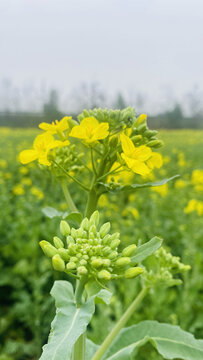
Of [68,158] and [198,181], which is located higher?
[68,158]

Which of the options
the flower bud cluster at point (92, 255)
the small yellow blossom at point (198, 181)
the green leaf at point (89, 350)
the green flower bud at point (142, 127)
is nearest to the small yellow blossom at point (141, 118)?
the green flower bud at point (142, 127)

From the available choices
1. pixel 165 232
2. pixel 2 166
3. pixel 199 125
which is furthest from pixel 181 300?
pixel 199 125

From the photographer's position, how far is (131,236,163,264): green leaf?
0.92 metres

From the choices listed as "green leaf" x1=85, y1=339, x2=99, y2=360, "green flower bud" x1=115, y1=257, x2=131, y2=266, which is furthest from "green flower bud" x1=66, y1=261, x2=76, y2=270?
"green leaf" x1=85, y1=339, x2=99, y2=360

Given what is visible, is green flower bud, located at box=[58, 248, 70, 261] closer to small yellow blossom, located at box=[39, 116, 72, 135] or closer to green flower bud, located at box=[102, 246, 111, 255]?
green flower bud, located at box=[102, 246, 111, 255]

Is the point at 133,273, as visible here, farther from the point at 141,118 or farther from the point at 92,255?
the point at 141,118

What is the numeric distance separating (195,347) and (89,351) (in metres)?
0.43

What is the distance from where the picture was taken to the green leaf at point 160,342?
3.67 feet

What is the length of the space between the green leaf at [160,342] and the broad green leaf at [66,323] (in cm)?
35

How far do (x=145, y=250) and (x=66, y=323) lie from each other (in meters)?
0.29

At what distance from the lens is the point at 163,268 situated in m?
1.33

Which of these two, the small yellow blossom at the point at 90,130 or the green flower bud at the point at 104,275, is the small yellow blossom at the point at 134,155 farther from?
the green flower bud at the point at 104,275

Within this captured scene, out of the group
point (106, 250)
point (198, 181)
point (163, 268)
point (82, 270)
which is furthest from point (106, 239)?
point (198, 181)

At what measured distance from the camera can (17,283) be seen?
3.29 metres
